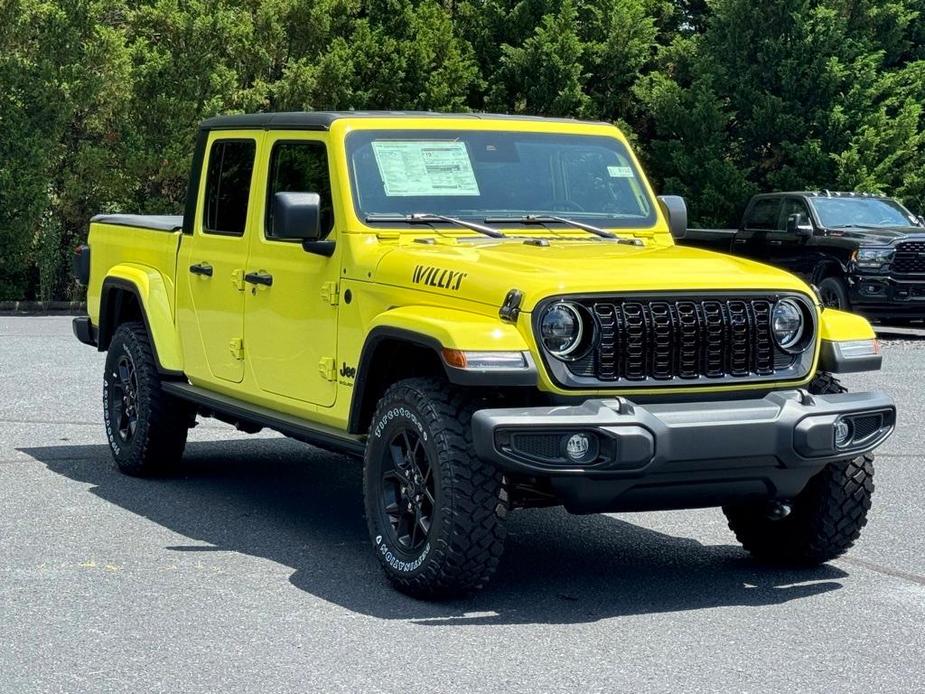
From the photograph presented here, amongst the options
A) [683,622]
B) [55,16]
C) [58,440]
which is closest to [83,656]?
[683,622]

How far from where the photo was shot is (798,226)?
21.1 meters

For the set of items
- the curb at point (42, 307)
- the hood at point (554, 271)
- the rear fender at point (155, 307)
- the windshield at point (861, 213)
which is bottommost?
the curb at point (42, 307)

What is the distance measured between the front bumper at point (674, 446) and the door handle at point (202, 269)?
301 cm

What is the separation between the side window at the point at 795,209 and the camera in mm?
21516

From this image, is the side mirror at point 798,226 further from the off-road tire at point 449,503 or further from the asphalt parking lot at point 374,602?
the off-road tire at point 449,503

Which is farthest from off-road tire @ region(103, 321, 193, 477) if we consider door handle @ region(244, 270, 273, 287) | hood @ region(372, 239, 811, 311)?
hood @ region(372, 239, 811, 311)

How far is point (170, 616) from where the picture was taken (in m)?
6.29

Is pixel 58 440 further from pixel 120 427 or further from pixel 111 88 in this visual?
pixel 111 88

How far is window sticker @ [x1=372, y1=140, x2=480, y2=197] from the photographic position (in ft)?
25.3

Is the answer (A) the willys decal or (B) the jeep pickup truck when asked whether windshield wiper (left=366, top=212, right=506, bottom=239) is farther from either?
(A) the willys decal

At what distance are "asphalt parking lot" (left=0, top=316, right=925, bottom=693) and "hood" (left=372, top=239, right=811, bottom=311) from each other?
4.12 feet

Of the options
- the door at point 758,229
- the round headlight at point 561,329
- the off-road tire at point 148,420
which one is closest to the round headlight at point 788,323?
the round headlight at point 561,329

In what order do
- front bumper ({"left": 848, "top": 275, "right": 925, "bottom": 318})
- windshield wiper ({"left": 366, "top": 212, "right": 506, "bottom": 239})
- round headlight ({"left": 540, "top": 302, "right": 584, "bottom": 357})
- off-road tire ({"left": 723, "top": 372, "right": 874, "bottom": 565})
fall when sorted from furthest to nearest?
front bumper ({"left": 848, "top": 275, "right": 925, "bottom": 318}) < windshield wiper ({"left": 366, "top": 212, "right": 506, "bottom": 239}) < off-road tire ({"left": 723, "top": 372, "right": 874, "bottom": 565}) < round headlight ({"left": 540, "top": 302, "right": 584, "bottom": 357})

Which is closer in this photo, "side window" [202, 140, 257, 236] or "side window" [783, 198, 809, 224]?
"side window" [202, 140, 257, 236]
